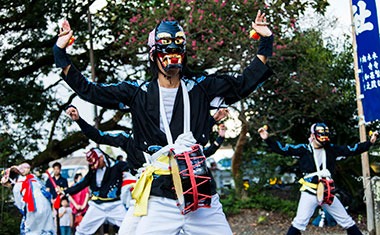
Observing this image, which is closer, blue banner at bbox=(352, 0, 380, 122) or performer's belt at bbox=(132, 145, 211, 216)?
performer's belt at bbox=(132, 145, 211, 216)

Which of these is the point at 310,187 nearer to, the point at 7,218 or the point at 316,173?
the point at 316,173

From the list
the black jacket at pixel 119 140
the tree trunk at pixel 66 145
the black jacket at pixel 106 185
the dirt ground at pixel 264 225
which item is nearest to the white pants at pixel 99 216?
the black jacket at pixel 106 185

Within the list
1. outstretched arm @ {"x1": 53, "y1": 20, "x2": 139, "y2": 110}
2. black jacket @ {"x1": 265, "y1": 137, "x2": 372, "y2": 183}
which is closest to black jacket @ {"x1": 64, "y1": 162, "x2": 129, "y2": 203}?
black jacket @ {"x1": 265, "y1": 137, "x2": 372, "y2": 183}

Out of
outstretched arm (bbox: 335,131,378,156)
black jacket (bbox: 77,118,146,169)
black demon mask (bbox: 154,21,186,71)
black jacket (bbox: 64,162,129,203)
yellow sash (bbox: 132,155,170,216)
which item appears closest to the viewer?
yellow sash (bbox: 132,155,170,216)

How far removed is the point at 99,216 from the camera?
37.6 feet

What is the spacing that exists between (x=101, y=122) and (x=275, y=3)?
618cm

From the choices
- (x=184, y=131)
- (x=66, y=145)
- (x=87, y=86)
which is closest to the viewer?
(x=184, y=131)

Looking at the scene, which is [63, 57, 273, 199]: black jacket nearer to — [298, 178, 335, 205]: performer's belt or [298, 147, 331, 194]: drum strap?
[298, 178, 335, 205]: performer's belt

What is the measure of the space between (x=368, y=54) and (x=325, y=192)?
2.24 meters

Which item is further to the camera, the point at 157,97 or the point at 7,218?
the point at 7,218

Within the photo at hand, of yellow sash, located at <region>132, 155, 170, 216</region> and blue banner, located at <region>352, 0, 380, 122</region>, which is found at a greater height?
blue banner, located at <region>352, 0, 380, 122</region>

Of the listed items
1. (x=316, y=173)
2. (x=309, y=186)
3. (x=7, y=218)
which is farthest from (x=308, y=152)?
(x=7, y=218)

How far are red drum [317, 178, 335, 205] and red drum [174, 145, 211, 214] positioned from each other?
5384 millimetres

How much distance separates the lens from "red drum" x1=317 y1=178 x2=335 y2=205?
9633 mm
